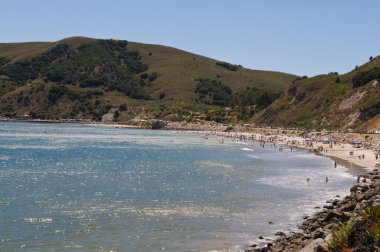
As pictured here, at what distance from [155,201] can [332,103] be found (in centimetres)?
12259

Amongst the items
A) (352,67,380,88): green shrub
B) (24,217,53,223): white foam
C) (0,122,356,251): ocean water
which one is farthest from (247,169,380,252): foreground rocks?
(352,67,380,88): green shrub

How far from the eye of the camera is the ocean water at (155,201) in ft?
103

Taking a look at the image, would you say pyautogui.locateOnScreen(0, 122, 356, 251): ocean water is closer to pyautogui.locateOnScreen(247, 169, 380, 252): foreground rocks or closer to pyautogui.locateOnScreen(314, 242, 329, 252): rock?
pyautogui.locateOnScreen(247, 169, 380, 252): foreground rocks

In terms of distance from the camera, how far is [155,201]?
45125mm

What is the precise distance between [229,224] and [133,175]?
3192 cm

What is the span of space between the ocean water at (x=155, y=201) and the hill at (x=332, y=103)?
5551cm

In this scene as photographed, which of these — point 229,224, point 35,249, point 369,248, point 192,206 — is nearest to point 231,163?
point 192,206

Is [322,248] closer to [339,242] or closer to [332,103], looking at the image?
[339,242]

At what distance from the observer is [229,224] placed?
117 feet

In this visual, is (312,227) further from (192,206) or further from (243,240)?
(192,206)

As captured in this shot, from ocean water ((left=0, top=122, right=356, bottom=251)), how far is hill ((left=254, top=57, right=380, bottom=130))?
182ft

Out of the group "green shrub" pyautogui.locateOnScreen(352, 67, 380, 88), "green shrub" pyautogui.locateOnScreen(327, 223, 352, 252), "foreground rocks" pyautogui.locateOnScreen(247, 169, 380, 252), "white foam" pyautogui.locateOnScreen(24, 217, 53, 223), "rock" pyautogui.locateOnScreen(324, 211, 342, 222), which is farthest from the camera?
"green shrub" pyautogui.locateOnScreen(352, 67, 380, 88)

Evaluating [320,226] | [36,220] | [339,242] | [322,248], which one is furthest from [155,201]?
[339,242]

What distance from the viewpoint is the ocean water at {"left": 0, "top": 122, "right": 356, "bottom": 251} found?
3134 centimetres
